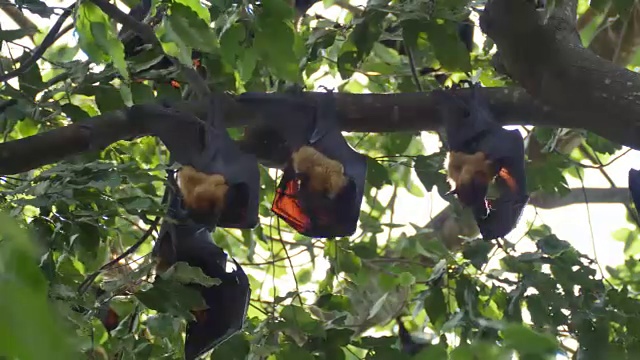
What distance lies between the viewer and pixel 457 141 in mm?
997

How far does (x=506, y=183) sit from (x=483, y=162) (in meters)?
0.06

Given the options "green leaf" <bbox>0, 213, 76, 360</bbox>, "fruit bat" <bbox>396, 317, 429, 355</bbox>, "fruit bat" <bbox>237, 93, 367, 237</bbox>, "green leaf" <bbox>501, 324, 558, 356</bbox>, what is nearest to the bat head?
"fruit bat" <bbox>237, 93, 367, 237</bbox>

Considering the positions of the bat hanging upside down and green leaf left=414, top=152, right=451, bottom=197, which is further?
green leaf left=414, top=152, right=451, bottom=197

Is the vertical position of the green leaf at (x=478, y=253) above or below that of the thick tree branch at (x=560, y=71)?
below

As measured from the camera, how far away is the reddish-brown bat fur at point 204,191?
0.93 m

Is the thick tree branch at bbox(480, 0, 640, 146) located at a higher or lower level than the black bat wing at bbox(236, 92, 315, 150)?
higher

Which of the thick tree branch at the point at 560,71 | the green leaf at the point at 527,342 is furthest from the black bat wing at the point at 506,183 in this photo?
the green leaf at the point at 527,342

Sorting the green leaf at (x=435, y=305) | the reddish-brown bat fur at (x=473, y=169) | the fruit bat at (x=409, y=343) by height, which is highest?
the reddish-brown bat fur at (x=473, y=169)

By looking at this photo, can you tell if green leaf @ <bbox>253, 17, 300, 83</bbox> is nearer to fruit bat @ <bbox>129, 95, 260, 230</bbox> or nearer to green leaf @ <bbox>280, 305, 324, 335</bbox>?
fruit bat @ <bbox>129, 95, 260, 230</bbox>

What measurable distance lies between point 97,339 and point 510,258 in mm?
667

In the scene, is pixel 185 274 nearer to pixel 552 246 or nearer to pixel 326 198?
pixel 326 198

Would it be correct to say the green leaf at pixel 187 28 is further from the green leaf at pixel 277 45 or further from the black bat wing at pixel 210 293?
the black bat wing at pixel 210 293

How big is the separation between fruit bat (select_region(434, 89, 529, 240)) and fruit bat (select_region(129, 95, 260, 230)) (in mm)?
254

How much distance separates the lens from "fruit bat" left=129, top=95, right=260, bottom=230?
94 centimetres
